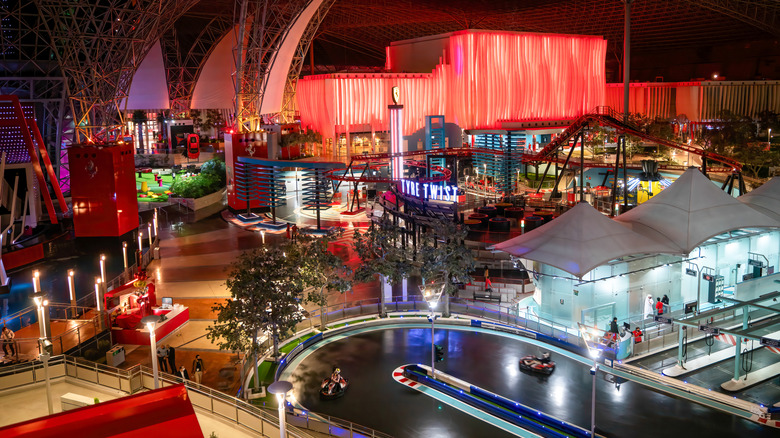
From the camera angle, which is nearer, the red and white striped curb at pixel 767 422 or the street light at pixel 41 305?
the red and white striped curb at pixel 767 422

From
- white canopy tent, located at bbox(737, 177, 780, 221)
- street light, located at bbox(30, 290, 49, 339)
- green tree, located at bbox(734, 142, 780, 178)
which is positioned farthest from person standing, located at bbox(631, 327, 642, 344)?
green tree, located at bbox(734, 142, 780, 178)

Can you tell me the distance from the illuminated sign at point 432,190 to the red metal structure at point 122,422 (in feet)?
89.5

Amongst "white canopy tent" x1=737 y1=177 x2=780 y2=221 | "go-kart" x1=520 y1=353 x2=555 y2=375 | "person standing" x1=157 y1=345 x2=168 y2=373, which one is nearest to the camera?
"go-kart" x1=520 y1=353 x2=555 y2=375

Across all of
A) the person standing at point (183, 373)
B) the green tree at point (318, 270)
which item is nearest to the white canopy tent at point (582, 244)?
the green tree at point (318, 270)

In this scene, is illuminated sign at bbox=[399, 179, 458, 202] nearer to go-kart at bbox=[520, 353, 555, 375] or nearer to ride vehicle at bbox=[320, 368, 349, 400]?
go-kart at bbox=[520, 353, 555, 375]

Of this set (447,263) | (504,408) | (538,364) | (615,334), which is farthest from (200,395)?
(615,334)

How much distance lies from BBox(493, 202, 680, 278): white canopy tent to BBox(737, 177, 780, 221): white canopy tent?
6.46 m

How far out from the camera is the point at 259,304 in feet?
65.9

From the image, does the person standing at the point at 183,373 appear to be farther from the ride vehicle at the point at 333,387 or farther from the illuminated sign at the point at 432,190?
the illuminated sign at the point at 432,190

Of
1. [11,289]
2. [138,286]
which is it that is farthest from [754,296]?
[11,289]

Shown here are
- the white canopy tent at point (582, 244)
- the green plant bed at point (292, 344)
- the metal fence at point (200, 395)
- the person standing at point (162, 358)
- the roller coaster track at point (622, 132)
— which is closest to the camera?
the metal fence at point (200, 395)

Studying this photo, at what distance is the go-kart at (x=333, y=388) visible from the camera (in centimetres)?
1947

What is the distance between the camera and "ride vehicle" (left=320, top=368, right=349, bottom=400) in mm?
19469

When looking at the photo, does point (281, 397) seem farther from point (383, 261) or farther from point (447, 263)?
point (447, 263)
